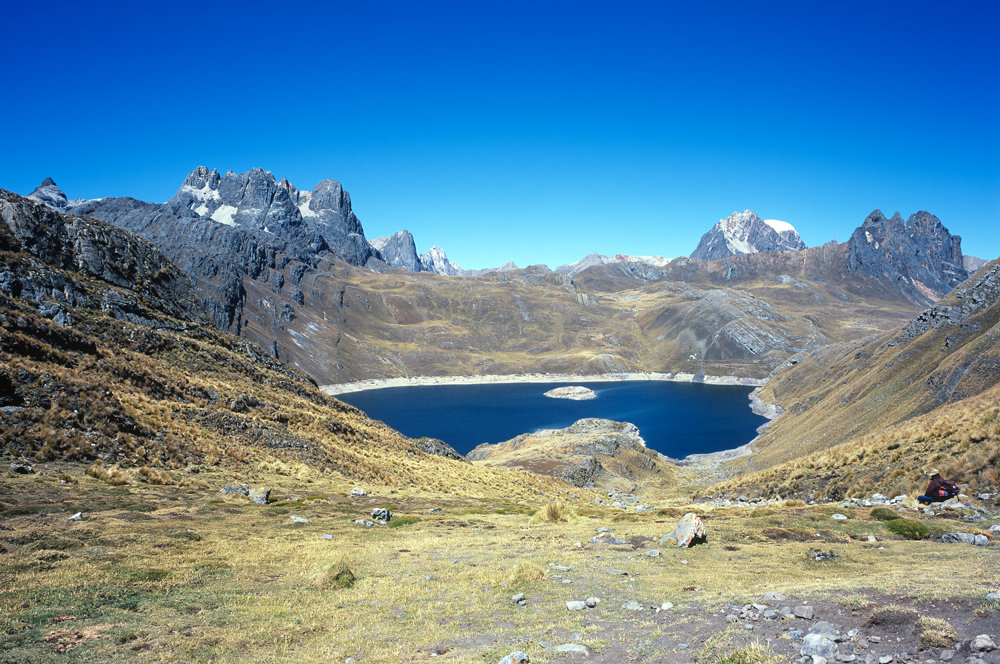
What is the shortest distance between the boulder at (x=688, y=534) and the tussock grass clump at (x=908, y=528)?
6.95 meters

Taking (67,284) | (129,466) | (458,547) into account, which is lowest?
(458,547)

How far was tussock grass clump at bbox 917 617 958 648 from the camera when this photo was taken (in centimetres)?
859

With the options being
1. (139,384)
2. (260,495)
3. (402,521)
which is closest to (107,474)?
(260,495)

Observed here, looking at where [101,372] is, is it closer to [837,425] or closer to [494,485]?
[494,485]

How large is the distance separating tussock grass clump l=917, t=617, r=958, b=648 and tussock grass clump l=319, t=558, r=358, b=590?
14.4 m

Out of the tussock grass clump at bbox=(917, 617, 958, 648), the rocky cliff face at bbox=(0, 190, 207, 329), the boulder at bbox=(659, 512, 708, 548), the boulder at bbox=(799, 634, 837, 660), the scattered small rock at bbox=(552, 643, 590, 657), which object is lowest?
the boulder at bbox=(659, 512, 708, 548)

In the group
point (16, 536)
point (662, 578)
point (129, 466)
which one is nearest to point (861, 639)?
point (662, 578)

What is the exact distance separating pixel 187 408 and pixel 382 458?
700 inches

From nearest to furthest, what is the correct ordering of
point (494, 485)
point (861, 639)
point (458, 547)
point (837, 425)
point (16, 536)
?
point (861, 639) < point (16, 536) < point (458, 547) < point (494, 485) < point (837, 425)

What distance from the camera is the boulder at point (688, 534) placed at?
20.1 metres

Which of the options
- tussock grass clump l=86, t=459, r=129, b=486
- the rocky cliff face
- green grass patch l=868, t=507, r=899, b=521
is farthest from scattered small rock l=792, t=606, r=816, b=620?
the rocky cliff face

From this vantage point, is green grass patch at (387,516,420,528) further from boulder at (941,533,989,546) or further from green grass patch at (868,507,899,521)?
boulder at (941,533,989,546)

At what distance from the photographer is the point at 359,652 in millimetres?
11422

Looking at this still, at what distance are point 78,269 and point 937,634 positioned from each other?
2680 inches
